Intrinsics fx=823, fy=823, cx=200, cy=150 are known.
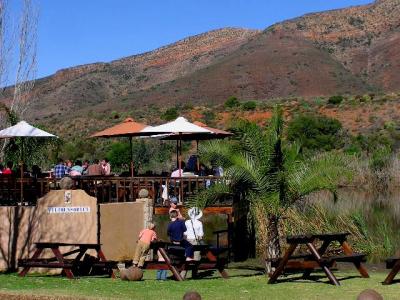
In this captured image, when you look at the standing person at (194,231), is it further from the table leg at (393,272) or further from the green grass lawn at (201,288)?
the table leg at (393,272)

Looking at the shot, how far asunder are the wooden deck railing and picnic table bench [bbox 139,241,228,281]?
404 cm

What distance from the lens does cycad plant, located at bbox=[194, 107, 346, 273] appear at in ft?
50.7

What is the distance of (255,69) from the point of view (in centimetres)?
10238

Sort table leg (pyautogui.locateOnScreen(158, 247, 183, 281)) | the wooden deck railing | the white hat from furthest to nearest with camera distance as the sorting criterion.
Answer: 1. the wooden deck railing
2. the white hat
3. table leg (pyautogui.locateOnScreen(158, 247, 183, 281))

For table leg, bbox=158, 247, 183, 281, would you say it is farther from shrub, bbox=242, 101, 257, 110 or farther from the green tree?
shrub, bbox=242, 101, 257, 110

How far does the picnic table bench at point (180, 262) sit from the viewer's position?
47.2ft

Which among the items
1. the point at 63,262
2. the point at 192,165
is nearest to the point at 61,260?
the point at 63,262

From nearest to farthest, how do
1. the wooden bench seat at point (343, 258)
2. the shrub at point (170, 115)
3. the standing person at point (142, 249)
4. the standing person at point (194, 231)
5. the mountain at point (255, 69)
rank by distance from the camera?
the wooden bench seat at point (343, 258), the standing person at point (142, 249), the standing person at point (194, 231), the shrub at point (170, 115), the mountain at point (255, 69)

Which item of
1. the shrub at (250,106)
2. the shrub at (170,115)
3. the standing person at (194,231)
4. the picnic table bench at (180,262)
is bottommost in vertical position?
the picnic table bench at (180,262)

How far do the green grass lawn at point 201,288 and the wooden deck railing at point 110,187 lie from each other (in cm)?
478

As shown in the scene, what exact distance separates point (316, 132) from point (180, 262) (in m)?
42.9

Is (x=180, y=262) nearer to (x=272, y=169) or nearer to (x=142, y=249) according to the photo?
(x=142, y=249)

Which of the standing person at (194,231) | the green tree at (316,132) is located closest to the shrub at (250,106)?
the green tree at (316,132)

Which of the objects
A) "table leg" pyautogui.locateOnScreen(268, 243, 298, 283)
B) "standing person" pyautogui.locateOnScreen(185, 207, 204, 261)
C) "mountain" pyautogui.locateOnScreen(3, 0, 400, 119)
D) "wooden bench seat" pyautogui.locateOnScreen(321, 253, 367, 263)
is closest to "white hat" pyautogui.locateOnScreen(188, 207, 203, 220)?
"standing person" pyautogui.locateOnScreen(185, 207, 204, 261)
